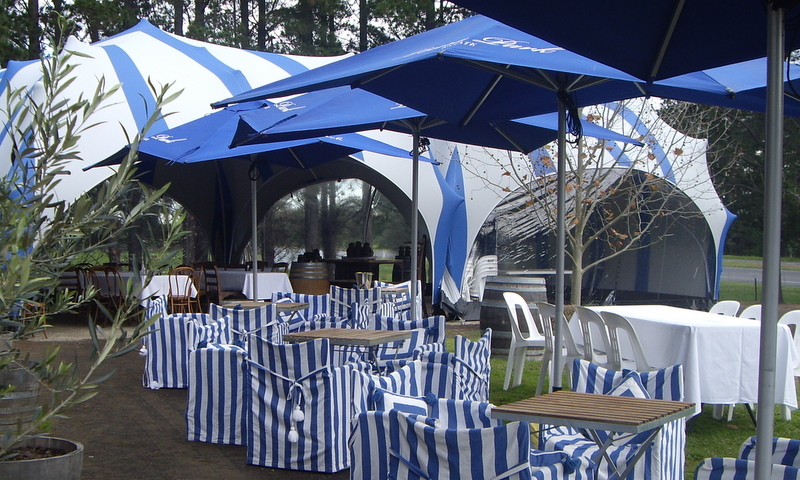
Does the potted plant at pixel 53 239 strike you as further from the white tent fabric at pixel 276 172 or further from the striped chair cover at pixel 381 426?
the white tent fabric at pixel 276 172

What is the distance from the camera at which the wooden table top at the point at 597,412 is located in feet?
8.88

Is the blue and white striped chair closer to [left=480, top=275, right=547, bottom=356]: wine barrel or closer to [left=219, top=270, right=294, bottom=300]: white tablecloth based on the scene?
[left=480, top=275, right=547, bottom=356]: wine barrel

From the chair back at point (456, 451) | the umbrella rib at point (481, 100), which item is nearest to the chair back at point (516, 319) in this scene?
Answer: the umbrella rib at point (481, 100)

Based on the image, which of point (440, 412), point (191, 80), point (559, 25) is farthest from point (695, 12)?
point (191, 80)

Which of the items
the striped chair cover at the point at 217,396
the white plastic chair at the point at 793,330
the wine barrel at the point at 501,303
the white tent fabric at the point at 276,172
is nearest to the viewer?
the striped chair cover at the point at 217,396

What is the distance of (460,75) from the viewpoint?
16.3 ft

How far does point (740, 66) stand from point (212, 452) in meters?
3.91

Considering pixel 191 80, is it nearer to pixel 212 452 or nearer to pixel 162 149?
pixel 162 149

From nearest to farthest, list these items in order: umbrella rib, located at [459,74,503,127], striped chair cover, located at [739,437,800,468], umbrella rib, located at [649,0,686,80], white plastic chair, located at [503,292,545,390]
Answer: striped chair cover, located at [739,437,800,468] → umbrella rib, located at [649,0,686,80] → umbrella rib, located at [459,74,503,127] → white plastic chair, located at [503,292,545,390]

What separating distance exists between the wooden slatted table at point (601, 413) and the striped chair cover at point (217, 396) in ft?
8.88

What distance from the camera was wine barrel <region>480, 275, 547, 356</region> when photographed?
8789 mm

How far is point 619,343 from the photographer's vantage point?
6340 mm

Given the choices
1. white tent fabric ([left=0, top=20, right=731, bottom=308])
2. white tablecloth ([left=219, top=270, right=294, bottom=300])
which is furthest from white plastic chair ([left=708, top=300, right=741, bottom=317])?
white tablecloth ([left=219, top=270, right=294, bottom=300])

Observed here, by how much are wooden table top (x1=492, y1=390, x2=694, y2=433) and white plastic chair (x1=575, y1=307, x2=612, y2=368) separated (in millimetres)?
2936
